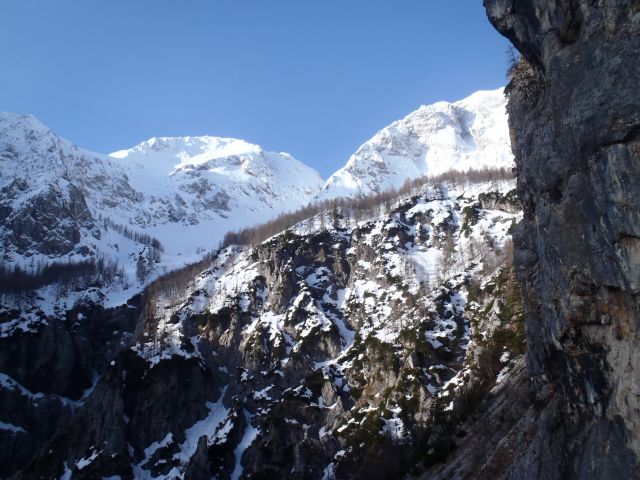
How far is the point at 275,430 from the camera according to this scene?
289 feet

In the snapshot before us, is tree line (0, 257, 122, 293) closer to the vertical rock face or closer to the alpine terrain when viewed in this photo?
the alpine terrain

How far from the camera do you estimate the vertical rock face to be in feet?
72.7

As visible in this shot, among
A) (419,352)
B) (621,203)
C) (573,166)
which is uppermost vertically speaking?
(573,166)

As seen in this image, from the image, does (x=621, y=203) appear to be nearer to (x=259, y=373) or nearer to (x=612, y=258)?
(x=612, y=258)

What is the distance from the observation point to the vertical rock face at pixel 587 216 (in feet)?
72.7

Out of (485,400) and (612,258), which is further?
(485,400)

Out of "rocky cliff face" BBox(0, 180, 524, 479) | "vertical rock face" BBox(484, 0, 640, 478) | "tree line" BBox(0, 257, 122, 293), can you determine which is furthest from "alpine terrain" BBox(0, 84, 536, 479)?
"vertical rock face" BBox(484, 0, 640, 478)

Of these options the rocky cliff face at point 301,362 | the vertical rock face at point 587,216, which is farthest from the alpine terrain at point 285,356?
the vertical rock face at point 587,216

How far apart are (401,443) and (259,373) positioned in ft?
148

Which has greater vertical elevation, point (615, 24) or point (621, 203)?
point (615, 24)

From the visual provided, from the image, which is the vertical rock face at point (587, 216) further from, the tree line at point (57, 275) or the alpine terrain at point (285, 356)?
the tree line at point (57, 275)

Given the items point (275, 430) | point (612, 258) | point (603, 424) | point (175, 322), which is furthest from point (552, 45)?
point (175, 322)

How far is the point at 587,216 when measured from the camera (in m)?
24.9

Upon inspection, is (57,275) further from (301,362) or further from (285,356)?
(301,362)
